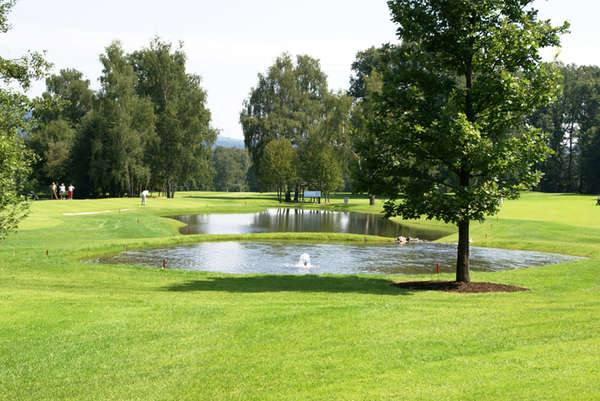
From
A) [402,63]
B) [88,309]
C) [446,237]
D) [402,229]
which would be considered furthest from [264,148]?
[88,309]

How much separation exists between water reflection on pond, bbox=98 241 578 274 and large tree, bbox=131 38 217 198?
53.8m

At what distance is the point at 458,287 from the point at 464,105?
745 centimetres

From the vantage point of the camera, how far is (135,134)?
86.0 m

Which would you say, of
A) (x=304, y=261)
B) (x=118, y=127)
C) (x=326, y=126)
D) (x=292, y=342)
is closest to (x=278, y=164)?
(x=326, y=126)

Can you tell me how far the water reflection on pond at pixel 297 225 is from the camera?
53.8m

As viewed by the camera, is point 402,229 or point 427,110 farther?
point 402,229

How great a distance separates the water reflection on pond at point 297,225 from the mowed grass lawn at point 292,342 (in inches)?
1214

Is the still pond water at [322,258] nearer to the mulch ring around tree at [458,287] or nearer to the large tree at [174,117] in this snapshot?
the mulch ring around tree at [458,287]

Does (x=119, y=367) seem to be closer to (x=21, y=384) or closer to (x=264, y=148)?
(x=21, y=384)

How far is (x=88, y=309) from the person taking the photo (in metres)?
15.3

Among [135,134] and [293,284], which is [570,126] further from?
[293,284]

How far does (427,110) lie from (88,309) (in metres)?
14.6

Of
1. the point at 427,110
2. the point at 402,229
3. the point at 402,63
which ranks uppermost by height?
the point at 402,63

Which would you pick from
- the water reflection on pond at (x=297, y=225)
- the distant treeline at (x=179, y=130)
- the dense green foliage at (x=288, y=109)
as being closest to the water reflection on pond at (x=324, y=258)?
the water reflection on pond at (x=297, y=225)
